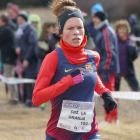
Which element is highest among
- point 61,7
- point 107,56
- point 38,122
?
point 61,7

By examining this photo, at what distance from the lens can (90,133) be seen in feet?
11.9

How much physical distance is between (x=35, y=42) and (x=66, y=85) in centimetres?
592

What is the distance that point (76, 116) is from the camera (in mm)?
3646

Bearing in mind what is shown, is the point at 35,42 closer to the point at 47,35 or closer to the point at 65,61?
the point at 47,35

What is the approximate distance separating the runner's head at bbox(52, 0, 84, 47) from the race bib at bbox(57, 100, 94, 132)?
0.53 meters

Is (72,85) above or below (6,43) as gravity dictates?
below

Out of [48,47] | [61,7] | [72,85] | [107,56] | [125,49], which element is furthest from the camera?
[48,47]

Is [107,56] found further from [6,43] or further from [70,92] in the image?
[70,92]

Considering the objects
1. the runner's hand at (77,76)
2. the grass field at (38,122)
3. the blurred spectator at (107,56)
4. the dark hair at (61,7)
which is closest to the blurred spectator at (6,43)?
the grass field at (38,122)

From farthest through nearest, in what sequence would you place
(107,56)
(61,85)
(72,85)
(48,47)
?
(48,47)
(107,56)
(72,85)
(61,85)

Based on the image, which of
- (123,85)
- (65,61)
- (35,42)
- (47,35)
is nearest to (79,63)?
(65,61)

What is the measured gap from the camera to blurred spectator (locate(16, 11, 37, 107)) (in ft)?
30.2

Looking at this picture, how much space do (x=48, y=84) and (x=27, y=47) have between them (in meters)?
5.93

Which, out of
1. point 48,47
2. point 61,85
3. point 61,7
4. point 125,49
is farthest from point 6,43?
point 61,85
